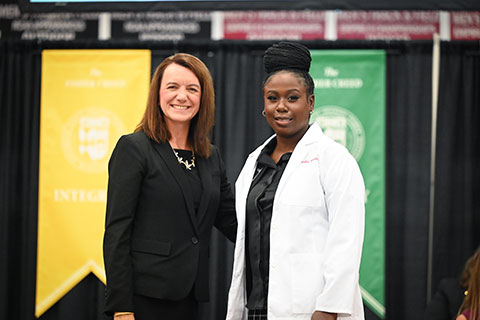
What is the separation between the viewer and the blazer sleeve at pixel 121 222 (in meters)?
2.21

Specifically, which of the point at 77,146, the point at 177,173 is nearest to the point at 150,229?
the point at 177,173

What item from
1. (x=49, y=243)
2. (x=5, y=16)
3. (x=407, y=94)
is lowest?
A: (x=49, y=243)

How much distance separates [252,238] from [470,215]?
2.62 m

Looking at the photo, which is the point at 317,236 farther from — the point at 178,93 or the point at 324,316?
the point at 178,93

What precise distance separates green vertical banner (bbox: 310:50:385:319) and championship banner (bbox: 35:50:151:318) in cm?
138

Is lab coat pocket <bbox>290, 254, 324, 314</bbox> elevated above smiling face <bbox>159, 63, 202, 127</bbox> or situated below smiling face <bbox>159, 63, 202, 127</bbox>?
below

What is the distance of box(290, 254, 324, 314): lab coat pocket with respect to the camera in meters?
2.04

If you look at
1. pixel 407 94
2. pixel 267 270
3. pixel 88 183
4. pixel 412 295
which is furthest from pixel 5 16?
pixel 412 295

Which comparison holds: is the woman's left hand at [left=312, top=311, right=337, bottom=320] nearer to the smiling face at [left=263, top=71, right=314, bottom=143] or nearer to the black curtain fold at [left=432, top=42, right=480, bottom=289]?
the smiling face at [left=263, top=71, right=314, bottom=143]

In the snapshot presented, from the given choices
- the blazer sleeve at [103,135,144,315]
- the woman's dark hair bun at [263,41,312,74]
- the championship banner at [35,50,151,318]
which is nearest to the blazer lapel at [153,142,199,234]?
the blazer sleeve at [103,135,144,315]

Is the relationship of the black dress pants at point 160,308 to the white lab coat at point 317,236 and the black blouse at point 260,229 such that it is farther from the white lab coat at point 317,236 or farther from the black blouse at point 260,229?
the white lab coat at point 317,236

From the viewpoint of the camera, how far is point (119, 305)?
2.20 metres

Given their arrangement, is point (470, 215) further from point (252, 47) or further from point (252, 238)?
point (252, 238)

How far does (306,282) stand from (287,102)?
692 mm
